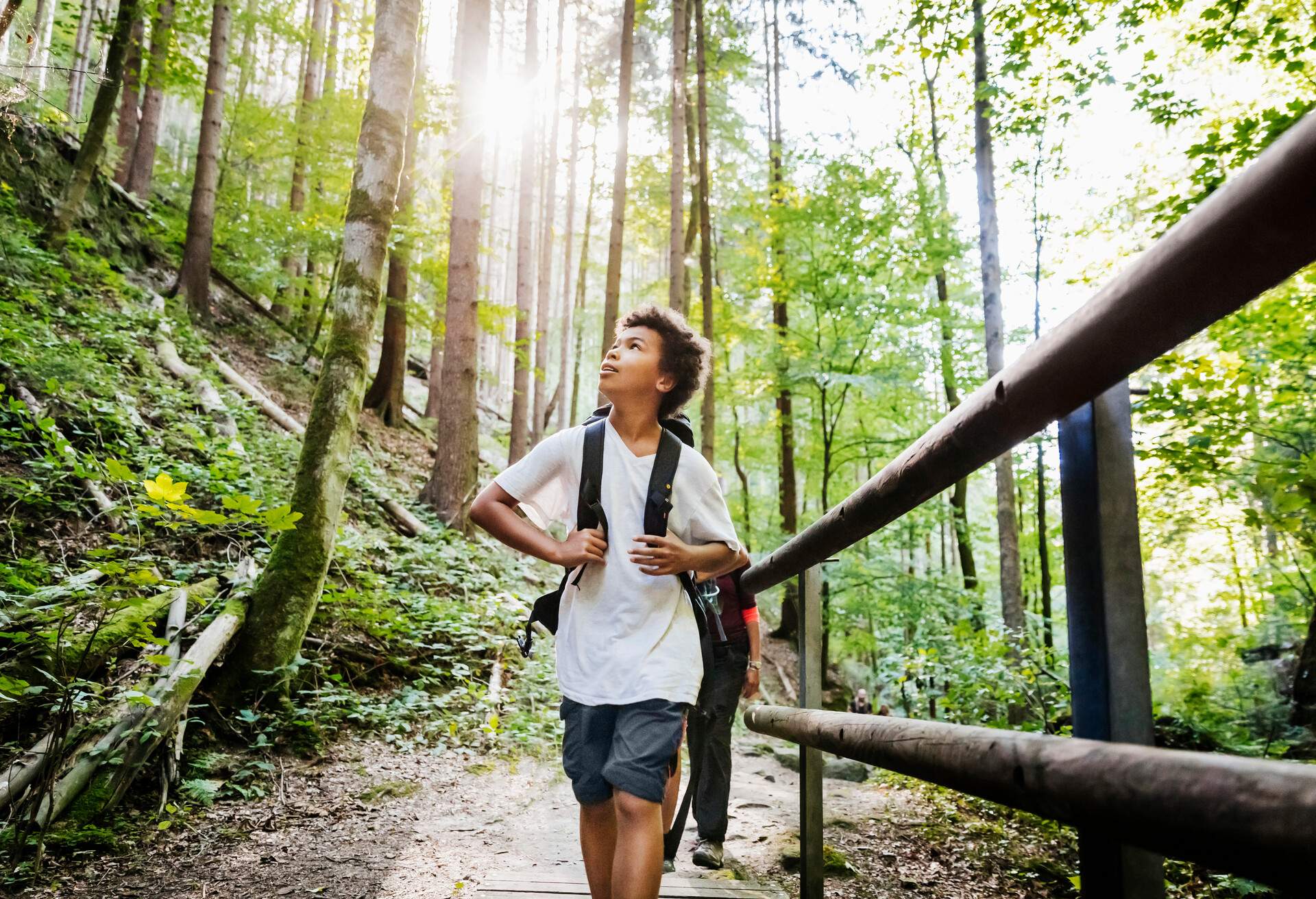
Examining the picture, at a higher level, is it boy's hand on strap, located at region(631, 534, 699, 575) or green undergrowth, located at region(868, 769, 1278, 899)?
boy's hand on strap, located at region(631, 534, 699, 575)

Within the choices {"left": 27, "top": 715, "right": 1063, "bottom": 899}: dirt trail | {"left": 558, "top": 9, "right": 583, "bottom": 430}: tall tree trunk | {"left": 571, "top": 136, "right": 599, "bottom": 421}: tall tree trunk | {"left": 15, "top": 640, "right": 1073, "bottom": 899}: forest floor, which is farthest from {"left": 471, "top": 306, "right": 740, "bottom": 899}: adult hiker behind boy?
{"left": 558, "top": 9, "right": 583, "bottom": 430}: tall tree trunk

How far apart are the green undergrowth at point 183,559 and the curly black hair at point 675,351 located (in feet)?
6.69

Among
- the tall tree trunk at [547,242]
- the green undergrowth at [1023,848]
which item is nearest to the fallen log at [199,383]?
the green undergrowth at [1023,848]

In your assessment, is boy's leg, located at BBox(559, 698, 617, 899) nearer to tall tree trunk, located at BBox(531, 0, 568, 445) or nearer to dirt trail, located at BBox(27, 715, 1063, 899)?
dirt trail, located at BBox(27, 715, 1063, 899)

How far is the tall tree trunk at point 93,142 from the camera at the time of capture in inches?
355

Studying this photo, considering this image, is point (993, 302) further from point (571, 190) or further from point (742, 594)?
point (571, 190)

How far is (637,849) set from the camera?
205 cm

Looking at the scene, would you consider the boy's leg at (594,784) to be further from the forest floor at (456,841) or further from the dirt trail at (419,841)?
the dirt trail at (419,841)

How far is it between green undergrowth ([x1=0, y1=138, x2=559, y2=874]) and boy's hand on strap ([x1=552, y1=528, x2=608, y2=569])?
74.1 inches

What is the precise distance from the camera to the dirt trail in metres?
3.38

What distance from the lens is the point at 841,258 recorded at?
13.7 meters

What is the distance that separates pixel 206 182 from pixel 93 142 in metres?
2.17

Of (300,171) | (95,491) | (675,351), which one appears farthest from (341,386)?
(300,171)

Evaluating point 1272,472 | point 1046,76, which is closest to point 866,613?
point 1046,76
